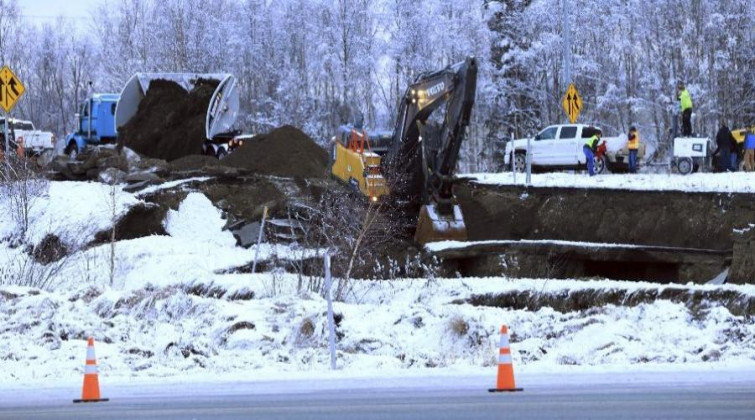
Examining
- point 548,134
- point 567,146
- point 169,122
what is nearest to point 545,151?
point 548,134

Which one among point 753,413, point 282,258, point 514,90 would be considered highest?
point 514,90

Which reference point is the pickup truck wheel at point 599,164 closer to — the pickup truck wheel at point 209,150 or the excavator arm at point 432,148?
the excavator arm at point 432,148

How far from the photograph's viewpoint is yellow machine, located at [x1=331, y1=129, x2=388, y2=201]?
23094mm

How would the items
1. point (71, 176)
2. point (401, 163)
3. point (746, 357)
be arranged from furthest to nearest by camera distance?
point (71, 176)
point (401, 163)
point (746, 357)

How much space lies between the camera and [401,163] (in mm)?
23438

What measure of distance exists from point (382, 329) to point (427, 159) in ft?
26.7

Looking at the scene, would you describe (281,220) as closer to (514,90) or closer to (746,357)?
(746,357)

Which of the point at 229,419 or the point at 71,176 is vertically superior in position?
the point at 71,176

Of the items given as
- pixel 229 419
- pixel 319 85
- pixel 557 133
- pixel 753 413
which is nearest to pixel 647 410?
pixel 753 413

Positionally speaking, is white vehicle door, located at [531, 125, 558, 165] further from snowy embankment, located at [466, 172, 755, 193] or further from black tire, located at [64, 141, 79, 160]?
black tire, located at [64, 141, 79, 160]

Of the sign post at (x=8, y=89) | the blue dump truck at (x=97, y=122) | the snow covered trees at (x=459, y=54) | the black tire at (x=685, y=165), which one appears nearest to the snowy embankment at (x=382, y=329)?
the sign post at (x=8, y=89)

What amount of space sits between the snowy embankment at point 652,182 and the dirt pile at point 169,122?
11821mm

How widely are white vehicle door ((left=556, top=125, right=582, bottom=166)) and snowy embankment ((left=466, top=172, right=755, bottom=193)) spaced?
5.27m

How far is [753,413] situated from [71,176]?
2907 centimetres
